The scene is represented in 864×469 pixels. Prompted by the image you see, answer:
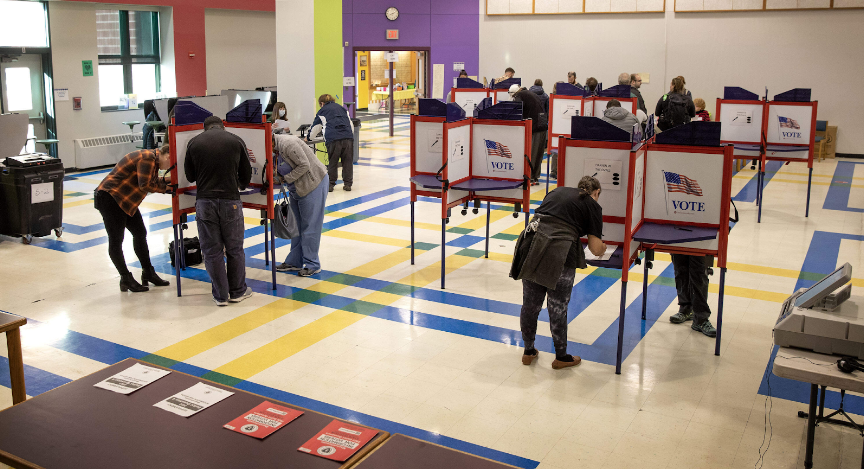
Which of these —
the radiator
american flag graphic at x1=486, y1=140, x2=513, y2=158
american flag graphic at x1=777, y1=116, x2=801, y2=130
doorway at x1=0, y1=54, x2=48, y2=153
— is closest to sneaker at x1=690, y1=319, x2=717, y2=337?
american flag graphic at x1=486, y1=140, x2=513, y2=158

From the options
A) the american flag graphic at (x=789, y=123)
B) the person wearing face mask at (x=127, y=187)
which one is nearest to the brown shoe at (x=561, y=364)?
the person wearing face mask at (x=127, y=187)

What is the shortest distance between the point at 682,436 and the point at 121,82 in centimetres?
1343

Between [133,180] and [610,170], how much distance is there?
4.19 m

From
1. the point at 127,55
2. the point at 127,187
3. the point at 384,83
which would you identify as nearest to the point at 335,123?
the point at 127,187

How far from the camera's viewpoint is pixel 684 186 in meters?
5.59

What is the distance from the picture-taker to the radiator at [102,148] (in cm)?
1355

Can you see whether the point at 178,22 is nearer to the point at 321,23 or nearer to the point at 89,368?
the point at 321,23

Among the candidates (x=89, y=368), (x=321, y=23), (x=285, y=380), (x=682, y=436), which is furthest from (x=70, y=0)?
(x=682, y=436)

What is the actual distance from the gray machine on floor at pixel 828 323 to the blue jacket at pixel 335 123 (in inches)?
337

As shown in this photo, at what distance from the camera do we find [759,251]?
27.6 ft

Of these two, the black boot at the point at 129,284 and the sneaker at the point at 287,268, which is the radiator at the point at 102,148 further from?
the sneaker at the point at 287,268

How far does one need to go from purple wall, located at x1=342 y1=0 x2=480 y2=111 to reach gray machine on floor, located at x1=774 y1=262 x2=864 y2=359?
54.0 ft

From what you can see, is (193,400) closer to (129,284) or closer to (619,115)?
(129,284)

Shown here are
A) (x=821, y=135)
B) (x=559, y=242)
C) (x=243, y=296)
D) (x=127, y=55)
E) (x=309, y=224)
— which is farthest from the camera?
(x=821, y=135)
